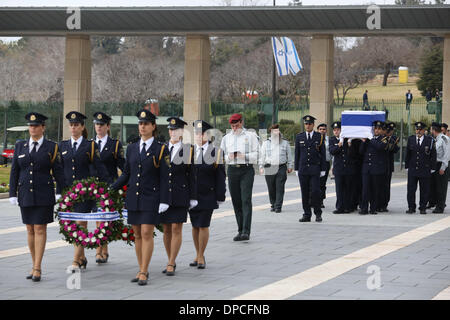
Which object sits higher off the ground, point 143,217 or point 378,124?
point 378,124

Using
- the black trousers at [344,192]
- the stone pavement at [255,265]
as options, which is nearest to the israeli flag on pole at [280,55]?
the black trousers at [344,192]

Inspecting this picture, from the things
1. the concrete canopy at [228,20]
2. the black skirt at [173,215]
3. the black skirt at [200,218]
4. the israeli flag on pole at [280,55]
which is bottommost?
the black skirt at [200,218]

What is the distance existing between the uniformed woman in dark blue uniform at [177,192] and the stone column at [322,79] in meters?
22.2

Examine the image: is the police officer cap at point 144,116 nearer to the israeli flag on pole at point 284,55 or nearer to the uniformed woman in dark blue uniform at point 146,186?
the uniformed woman in dark blue uniform at point 146,186

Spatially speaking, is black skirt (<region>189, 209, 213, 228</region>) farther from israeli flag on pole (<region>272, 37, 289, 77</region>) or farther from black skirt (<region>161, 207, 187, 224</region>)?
israeli flag on pole (<region>272, 37, 289, 77</region>)

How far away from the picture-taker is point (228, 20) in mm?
32906

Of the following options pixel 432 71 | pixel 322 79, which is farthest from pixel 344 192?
pixel 432 71

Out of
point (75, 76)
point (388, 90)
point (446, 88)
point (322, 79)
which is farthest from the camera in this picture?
point (388, 90)

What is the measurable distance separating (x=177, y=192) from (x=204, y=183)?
109 cm

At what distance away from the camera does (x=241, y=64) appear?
7169 centimetres

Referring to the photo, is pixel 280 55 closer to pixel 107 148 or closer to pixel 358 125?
pixel 358 125

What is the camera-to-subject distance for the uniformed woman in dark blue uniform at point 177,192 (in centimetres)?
1043

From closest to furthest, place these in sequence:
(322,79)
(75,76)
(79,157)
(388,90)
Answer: (79,157), (322,79), (75,76), (388,90)
